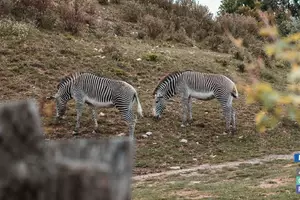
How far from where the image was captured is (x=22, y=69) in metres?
16.6

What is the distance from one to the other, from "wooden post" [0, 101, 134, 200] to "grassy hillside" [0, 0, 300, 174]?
10.7 meters

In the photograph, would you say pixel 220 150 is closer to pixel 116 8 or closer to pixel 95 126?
pixel 95 126

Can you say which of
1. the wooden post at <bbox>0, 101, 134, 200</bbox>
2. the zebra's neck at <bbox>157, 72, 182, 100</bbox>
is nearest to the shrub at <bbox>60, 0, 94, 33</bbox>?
the zebra's neck at <bbox>157, 72, 182, 100</bbox>

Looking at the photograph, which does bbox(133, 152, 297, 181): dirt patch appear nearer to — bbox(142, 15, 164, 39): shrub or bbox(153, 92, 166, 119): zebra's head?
bbox(153, 92, 166, 119): zebra's head

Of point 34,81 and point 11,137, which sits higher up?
point 11,137

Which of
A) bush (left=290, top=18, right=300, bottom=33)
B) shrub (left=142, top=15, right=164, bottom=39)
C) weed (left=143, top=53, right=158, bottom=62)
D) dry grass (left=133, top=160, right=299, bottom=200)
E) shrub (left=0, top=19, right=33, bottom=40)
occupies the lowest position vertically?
dry grass (left=133, top=160, right=299, bottom=200)

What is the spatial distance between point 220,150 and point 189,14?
50.0 feet

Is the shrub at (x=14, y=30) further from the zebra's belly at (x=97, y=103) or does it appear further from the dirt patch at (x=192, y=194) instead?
the dirt patch at (x=192, y=194)

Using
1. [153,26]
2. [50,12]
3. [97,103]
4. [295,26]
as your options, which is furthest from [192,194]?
[153,26]

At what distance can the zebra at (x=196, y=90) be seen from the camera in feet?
51.0

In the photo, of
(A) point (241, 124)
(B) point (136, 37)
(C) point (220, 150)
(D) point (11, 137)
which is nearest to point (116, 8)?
(B) point (136, 37)

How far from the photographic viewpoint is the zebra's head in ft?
50.2

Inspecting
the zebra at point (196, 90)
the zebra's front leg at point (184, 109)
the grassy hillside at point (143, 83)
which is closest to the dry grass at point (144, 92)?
the grassy hillside at point (143, 83)

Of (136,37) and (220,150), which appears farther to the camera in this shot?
(136,37)
